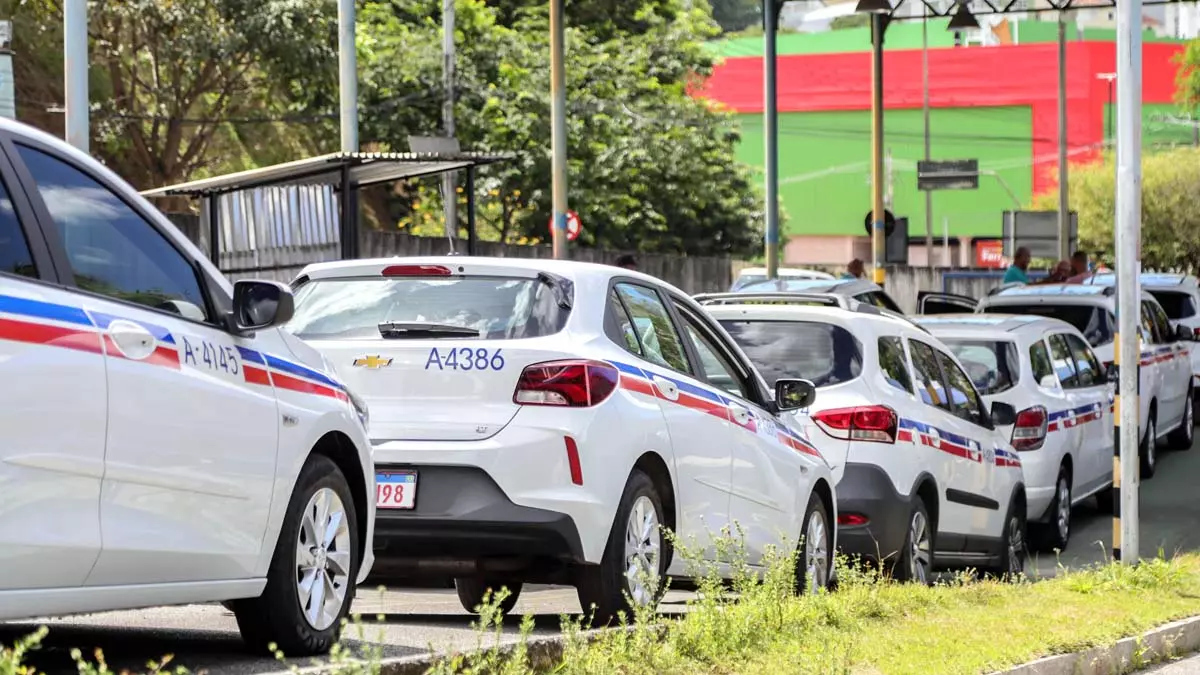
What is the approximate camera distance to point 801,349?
11539 millimetres

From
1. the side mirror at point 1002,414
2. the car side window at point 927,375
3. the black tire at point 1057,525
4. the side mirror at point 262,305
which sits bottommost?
the black tire at point 1057,525

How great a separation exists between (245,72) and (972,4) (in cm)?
1321

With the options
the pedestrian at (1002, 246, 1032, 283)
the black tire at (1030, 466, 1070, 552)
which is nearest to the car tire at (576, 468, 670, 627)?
the black tire at (1030, 466, 1070, 552)

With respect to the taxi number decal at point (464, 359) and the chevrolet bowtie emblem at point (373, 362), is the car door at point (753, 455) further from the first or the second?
the chevrolet bowtie emblem at point (373, 362)

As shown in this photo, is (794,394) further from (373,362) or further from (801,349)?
(373,362)

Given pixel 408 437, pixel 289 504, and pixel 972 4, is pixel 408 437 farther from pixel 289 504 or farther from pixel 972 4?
pixel 972 4

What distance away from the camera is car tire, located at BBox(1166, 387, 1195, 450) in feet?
71.9

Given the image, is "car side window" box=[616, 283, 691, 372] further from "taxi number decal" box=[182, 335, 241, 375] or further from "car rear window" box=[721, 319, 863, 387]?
"taxi number decal" box=[182, 335, 241, 375]

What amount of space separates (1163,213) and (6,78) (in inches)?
2702

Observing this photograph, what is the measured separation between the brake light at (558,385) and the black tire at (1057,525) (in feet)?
26.0

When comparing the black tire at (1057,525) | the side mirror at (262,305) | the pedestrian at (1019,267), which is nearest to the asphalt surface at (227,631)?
the side mirror at (262,305)

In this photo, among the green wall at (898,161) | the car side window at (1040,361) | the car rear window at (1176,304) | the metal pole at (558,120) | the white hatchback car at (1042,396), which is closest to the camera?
the white hatchback car at (1042,396)

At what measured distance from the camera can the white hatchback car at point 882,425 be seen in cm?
1117

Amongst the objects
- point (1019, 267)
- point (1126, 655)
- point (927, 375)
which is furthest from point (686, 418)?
point (1019, 267)
